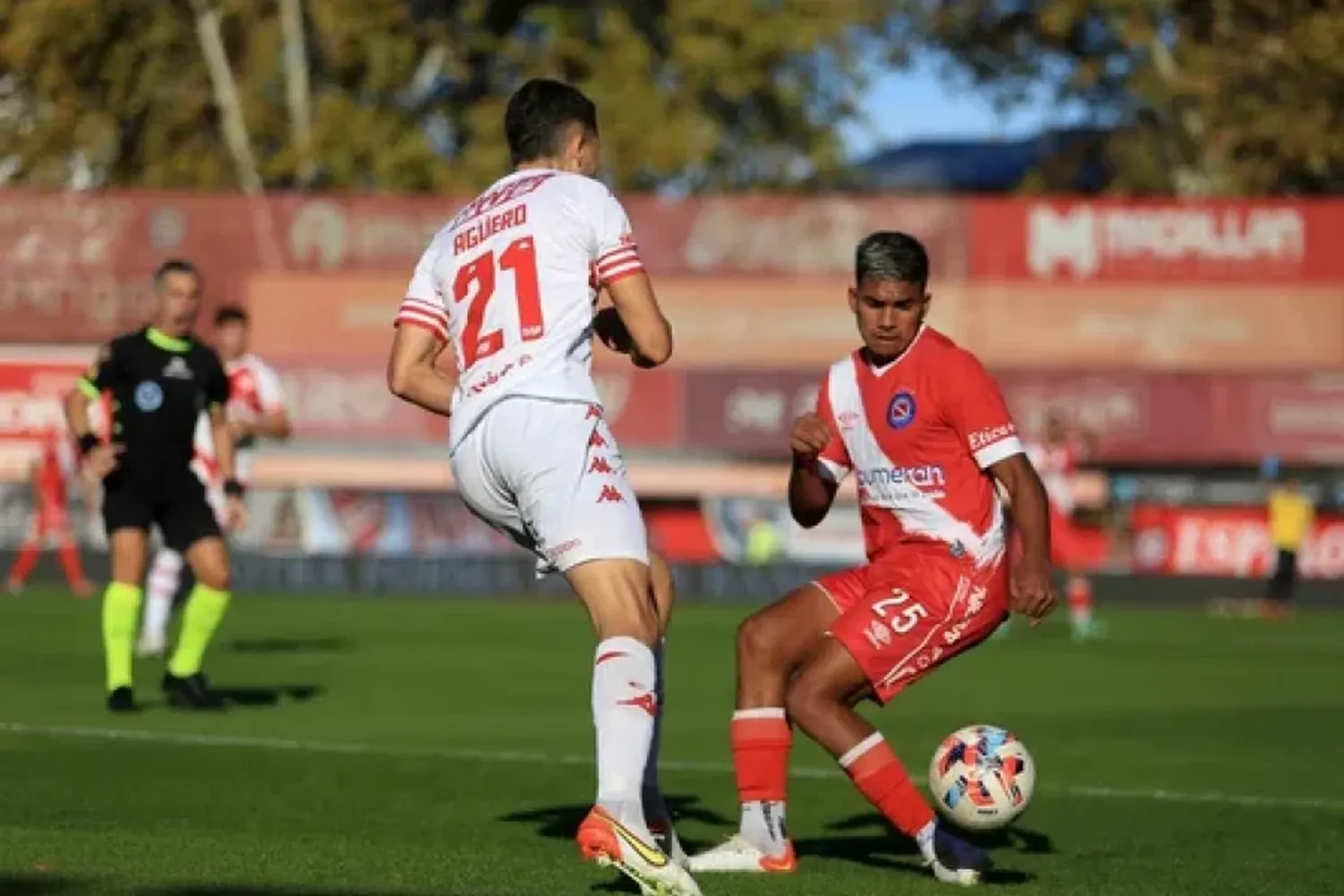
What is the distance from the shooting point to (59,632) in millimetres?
22797

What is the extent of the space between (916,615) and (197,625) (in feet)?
21.8

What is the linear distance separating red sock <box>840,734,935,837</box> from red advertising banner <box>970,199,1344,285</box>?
23.8m

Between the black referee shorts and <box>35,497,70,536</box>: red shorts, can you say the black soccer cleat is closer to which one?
the black referee shorts

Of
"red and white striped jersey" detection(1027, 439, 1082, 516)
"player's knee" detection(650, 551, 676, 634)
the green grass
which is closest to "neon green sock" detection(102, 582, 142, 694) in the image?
the green grass

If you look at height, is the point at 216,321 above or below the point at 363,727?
above

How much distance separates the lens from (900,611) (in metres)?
9.27

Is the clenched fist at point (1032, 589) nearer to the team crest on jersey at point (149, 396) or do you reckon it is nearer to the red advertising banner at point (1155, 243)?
the team crest on jersey at point (149, 396)

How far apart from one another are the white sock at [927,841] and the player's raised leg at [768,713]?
41 centimetres

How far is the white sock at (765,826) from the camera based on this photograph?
30.1 ft

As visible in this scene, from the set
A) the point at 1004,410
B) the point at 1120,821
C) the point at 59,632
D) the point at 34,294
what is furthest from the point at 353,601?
the point at 1004,410

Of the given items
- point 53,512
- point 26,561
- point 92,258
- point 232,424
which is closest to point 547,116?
point 232,424

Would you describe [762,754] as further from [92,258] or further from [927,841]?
[92,258]

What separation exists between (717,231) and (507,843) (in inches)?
917

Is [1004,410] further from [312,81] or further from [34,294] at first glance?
[312,81]
